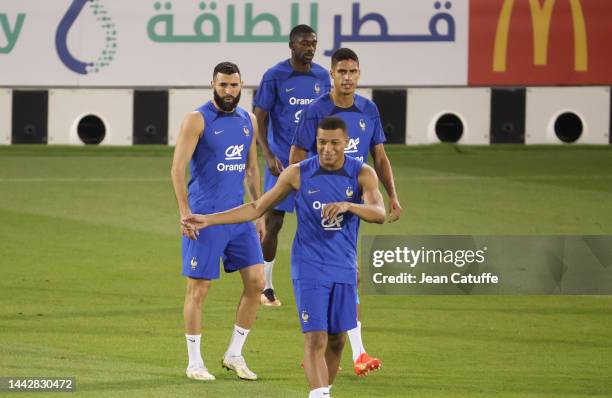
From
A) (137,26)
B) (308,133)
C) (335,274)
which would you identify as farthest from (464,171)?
(335,274)

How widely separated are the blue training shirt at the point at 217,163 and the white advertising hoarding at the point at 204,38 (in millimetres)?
9795

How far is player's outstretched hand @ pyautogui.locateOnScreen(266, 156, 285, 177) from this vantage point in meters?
11.7

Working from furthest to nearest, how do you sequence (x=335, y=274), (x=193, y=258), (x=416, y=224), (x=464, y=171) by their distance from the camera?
(x=464, y=171)
(x=416, y=224)
(x=193, y=258)
(x=335, y=274)

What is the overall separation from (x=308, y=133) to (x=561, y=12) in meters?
10.5

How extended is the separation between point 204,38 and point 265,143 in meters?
7.84

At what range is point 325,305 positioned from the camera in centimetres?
810

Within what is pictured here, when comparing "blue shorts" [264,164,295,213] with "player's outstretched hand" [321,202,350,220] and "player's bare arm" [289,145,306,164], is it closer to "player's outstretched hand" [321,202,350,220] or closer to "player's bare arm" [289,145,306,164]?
"player's bare arm" [289,145,306,164]

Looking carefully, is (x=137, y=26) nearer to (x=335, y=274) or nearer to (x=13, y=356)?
(x=13, y=356)

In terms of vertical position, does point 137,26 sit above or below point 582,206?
above

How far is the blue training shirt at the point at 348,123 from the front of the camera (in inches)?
381

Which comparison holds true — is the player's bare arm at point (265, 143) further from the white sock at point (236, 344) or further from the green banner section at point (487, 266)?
the white sock at point (236, 344)

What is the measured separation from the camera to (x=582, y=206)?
1659 cm

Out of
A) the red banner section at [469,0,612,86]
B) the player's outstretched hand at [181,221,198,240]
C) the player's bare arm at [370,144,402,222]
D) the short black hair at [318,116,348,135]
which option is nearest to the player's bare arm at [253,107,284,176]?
the player's bare arm at [370,144,402,222]

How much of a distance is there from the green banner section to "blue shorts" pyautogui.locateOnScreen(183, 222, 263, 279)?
11.2 ft
